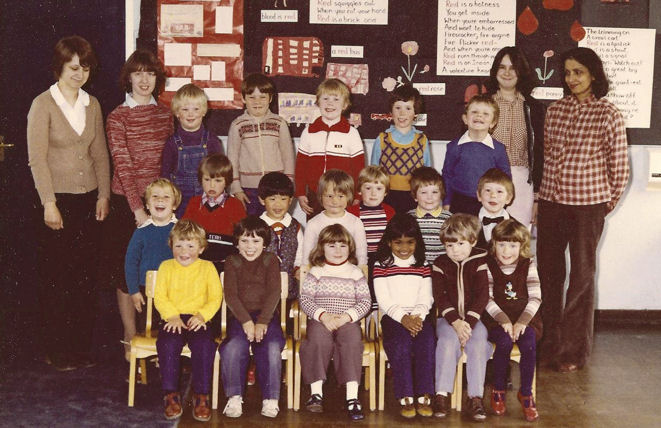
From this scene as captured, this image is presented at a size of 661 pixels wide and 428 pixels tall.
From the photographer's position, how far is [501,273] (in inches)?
146

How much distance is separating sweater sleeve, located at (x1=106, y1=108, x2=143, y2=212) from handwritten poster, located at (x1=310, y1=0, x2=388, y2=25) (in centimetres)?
140

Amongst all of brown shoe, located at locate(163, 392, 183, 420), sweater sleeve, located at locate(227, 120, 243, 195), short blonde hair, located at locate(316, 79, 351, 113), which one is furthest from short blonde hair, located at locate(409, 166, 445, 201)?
brown shoe, located at locate(163, 392, 183, 420)

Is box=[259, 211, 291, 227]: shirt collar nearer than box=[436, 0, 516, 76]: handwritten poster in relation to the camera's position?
Yes

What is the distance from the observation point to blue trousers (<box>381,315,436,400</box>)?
3.51m

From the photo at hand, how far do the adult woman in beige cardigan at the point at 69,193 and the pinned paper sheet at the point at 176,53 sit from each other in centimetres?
79

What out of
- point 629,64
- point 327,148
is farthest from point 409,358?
point 629,64

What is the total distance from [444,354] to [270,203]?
44.2 inches

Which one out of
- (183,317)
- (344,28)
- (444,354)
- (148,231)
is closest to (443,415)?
(444,354)

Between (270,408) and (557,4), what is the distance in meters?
3.00

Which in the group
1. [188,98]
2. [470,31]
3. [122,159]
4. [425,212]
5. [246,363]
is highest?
[470,31]

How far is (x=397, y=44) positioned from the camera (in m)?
4.77

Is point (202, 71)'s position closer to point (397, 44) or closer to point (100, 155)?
point (100, 155)

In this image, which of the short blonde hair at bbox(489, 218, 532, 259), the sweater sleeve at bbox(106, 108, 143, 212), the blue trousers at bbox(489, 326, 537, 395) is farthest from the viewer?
the sweater sleeve at bbox(106, 108, 143, 212)

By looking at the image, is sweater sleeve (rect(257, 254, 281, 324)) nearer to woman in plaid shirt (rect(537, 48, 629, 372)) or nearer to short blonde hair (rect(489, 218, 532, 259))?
short blonde hair (rect(489, 218, 532, 259))
